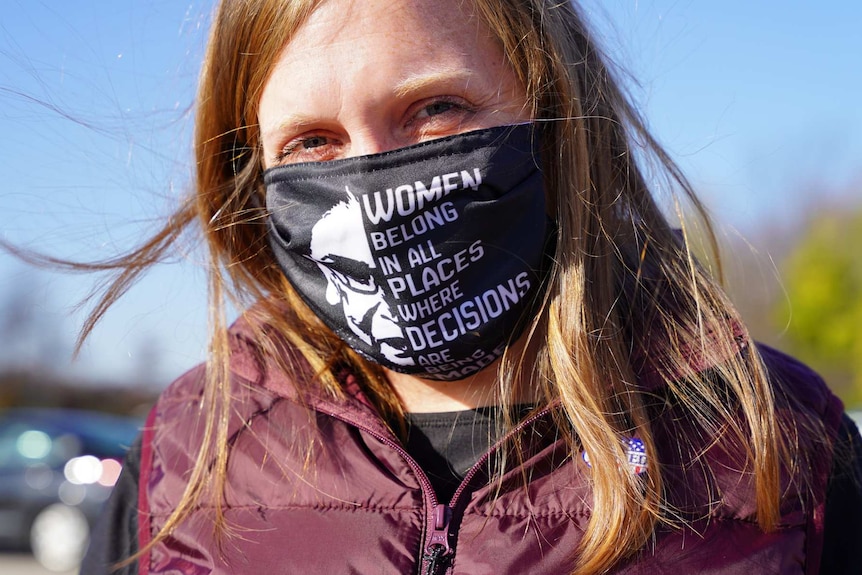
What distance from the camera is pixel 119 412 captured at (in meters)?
27.8

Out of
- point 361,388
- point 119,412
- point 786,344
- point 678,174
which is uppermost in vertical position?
point 678,174

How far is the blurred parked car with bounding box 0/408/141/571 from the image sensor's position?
794 cm

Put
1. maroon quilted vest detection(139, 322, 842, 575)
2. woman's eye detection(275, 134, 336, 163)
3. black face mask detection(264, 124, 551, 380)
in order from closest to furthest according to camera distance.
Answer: maroon quilted vest detection(139, 322, 842, 575)
black face mask detection(264, 124, 551, 380)
woman's eye detection(275, 134, 336, 163)

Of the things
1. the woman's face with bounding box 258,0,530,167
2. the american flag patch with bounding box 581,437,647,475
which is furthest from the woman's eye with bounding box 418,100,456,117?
the american flag patch with bounding box 581,437,647,475

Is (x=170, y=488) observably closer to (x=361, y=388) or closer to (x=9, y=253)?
(x=361, y=388)

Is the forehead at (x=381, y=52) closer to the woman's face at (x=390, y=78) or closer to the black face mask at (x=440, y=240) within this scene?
the woman's face at (x=390, y=78)

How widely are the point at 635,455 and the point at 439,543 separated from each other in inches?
16.8

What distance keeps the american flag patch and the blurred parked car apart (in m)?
7.13

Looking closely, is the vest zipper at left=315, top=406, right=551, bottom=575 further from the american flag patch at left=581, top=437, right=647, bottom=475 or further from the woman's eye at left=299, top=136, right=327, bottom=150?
the woman's eye at left=299, top=136, right=327, bottom=150

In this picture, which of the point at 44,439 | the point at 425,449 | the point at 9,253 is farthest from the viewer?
the point at 44,439

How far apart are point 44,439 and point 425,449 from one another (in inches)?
305

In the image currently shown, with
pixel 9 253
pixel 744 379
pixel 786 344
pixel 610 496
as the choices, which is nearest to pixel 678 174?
pixel 744 379

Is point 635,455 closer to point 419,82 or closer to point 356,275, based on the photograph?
point 356,275

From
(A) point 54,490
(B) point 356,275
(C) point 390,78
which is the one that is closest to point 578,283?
(B) point 356,275
